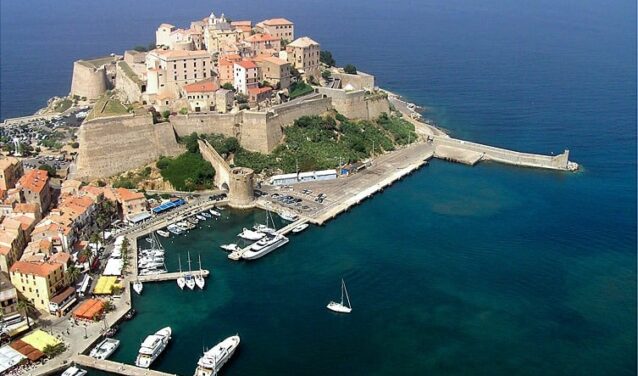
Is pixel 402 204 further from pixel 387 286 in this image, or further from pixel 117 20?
pixel 117 20

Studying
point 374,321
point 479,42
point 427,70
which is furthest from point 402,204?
point 479,42

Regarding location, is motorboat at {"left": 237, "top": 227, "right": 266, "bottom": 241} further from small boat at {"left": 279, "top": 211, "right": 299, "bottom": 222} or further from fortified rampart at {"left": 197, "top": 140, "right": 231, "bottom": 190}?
fortified rampart at {"left": 197, "top": 140, "right": 231, "bottom": 190}

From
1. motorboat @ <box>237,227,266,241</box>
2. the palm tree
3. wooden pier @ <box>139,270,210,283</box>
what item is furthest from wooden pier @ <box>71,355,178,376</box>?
motorboat @ <box>237,227,266,241</box>

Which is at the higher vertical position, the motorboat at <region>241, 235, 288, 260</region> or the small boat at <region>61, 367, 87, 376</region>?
the motorboat at <region>241, 235, 288, 260</region>

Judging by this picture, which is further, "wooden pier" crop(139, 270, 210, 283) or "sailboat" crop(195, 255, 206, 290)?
"wooden pier" crop(139, 270, 210, 283)

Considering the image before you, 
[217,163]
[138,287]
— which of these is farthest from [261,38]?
[138,287]

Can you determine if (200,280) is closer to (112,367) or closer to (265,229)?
(265,229)
